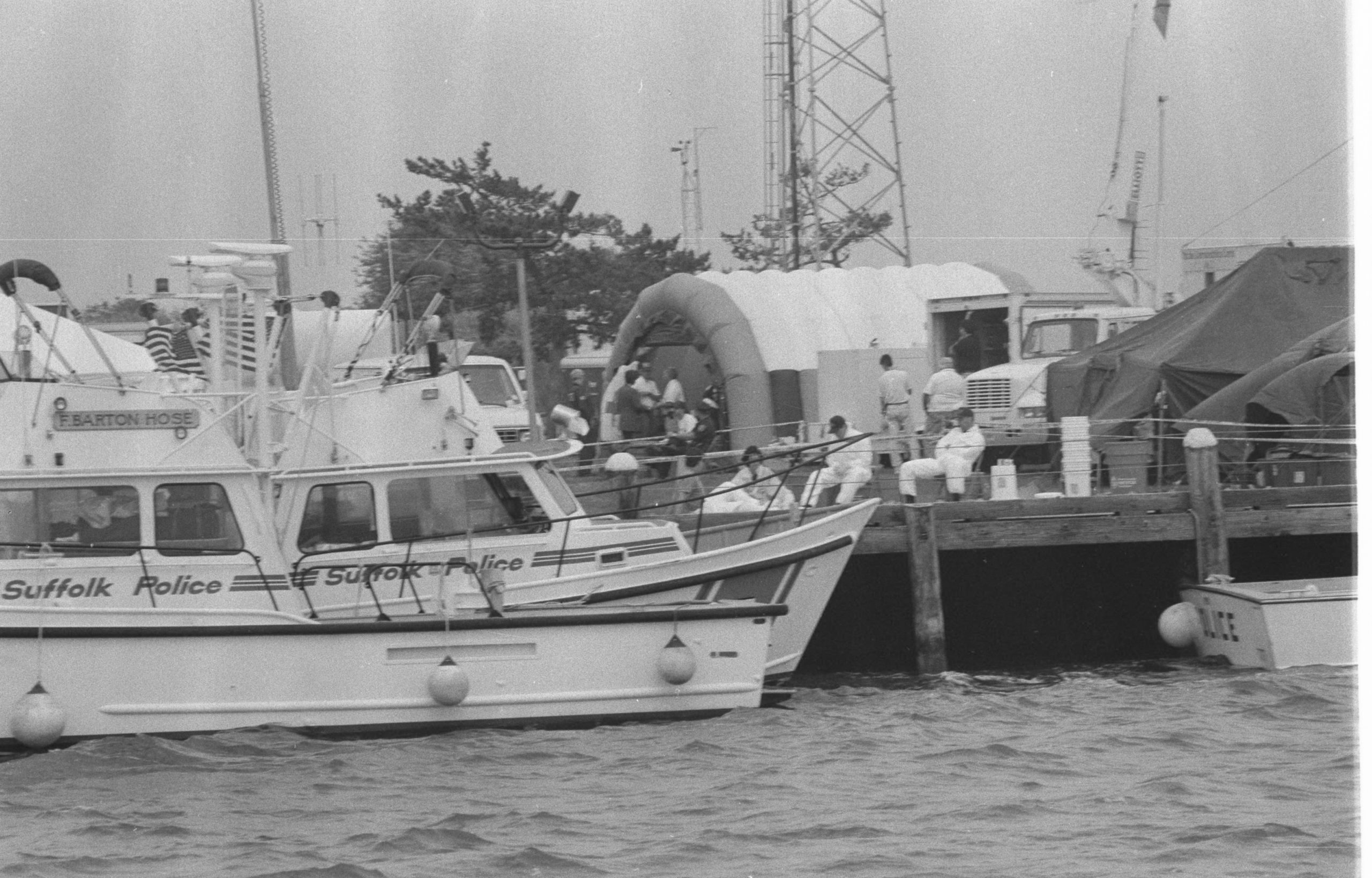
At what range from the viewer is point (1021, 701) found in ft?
43.8

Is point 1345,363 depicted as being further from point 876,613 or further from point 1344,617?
point 876,613

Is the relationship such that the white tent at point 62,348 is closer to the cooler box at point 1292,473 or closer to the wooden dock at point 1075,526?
the wooden dock at point 1075,526

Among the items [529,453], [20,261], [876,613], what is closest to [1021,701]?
[876,613]

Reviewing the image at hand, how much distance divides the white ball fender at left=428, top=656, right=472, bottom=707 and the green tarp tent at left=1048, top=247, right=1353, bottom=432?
8.54 m

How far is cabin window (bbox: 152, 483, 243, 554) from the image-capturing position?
1237 centimetres

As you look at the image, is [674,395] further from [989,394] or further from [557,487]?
[557,487]

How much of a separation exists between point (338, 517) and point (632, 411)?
7.09 meters

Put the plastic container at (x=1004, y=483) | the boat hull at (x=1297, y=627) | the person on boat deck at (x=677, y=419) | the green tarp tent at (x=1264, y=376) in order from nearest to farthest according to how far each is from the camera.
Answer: the boat hull at (x=1297, y=627) → the plastic container at (x=1004, y=483) → the green tarp tent at (x=1264, y=376) → the person on boat deck at (x=677, y=419)

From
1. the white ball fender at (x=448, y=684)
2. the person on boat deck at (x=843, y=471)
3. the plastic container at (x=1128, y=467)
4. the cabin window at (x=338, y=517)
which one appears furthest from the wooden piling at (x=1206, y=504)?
the cabin window at (x=338, y=517)

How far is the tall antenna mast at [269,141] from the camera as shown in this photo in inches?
661

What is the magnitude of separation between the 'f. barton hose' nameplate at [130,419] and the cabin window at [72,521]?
1.44 ft

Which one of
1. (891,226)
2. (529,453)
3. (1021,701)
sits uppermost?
(891,226)

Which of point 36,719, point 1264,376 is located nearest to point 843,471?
point 1264,376

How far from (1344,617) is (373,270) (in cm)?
2007
